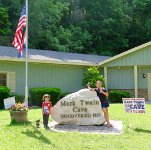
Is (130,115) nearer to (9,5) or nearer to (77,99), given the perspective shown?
(77,99)

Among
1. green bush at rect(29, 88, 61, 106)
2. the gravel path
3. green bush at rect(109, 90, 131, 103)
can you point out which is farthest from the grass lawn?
green bush at rect(109, 90, 131, 103)

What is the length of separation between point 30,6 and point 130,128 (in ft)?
84.1

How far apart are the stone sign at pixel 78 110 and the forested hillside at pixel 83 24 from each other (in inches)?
936

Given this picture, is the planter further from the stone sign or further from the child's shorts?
the child's shorts

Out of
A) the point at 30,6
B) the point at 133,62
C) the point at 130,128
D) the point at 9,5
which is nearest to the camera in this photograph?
the point at 130,128

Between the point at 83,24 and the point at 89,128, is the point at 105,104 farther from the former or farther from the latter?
the point at 83,24

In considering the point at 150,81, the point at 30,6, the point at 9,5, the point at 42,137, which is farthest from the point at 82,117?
the point at 9,5

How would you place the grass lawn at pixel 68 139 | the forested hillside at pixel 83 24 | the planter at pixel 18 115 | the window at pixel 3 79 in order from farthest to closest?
1. the forested hillside at pixel 83 24
2. the window at pixel 3 79
3. the planter at pixel 18 115
4. the grass lawn at pixel 68 139

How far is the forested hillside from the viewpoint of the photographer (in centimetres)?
3545

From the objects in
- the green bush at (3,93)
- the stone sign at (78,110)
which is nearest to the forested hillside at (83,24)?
the green bush at (3,93)

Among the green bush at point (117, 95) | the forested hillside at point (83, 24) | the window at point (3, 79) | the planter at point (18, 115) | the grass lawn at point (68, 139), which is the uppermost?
the forested hillside at point (83, 24)

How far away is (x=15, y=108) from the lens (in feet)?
39.4

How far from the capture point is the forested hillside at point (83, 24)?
116 ft

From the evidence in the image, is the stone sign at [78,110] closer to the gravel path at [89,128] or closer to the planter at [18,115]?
the gravel path at [89,128]
